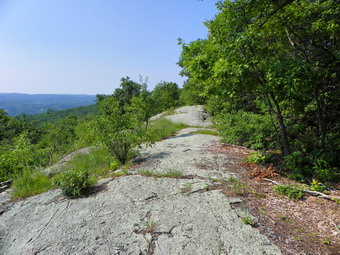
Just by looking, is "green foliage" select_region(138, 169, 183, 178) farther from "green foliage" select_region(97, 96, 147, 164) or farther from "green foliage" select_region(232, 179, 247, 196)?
"green foliage" select_region(97, 96, 147, 164)

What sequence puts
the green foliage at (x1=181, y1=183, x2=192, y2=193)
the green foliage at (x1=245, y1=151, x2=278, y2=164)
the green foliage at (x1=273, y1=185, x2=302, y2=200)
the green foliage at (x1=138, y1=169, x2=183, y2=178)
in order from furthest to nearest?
the green foliage at (x1=245, y1=151, x2=278, y2=164) < the green foliage at (x1=138, y1=169, x2=183, y2=178) < the green foliage at (x1=181, y1=183, x2=192, y2=193) < the green foliage at (x1=273, y1=185, x2=302, y2=200)

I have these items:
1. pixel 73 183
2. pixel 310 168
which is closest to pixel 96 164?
pixel 73 183

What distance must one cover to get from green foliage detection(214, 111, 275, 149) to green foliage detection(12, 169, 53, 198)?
5.82 meters

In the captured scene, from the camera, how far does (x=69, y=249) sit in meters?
2.17

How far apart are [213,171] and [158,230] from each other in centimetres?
218

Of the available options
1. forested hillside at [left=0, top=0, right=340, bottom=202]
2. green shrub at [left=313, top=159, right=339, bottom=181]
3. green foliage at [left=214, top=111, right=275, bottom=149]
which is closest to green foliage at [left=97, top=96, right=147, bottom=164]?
forested hillside at [left=0, top=0, right=340, bottom=202]

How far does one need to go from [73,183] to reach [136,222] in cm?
175

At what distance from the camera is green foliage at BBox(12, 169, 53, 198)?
4078 millimetres

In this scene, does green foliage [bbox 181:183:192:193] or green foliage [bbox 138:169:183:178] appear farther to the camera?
green foliage [bbox 138:169:183:178]

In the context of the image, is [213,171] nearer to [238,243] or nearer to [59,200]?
[238,243]

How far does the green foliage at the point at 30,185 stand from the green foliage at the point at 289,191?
→ 4.85 m

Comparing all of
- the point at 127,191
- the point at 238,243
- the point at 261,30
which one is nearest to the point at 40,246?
the point at 127,191

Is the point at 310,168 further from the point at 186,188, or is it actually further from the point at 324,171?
the point at 186,188

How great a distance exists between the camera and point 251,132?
632 cm
